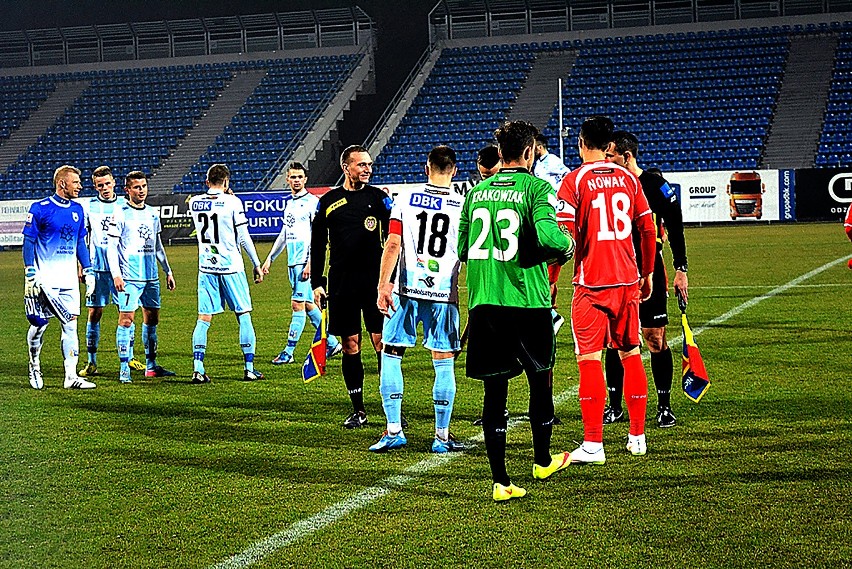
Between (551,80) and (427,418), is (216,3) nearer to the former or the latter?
(551,80)

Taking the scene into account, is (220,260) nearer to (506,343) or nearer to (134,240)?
(134,240)

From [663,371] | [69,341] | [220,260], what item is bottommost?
[663,371]

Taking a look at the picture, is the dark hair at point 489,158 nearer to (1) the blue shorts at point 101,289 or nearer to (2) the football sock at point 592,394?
(2) the football sock at point 592,394

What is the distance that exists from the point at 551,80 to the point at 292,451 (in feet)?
121

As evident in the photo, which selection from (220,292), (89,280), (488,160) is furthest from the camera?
(89,280)

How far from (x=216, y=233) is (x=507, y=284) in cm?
527

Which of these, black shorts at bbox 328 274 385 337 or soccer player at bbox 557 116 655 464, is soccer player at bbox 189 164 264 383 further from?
soccer player at bbox 557 116 655 464

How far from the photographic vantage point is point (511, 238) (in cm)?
581

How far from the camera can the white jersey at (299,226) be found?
12625 mm

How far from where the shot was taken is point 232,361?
38.5ft

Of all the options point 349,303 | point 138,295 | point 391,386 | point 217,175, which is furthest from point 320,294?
point 138,295

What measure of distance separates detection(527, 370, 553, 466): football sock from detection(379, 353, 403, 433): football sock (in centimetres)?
123

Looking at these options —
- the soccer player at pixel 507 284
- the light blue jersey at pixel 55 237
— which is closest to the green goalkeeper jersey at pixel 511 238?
the soccer player at pixel 507 284

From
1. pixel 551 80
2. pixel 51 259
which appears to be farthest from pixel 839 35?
pixel 51 259
